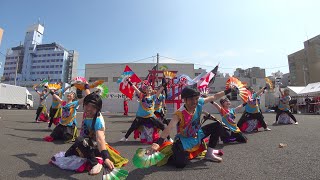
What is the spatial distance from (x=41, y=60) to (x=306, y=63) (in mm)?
96812

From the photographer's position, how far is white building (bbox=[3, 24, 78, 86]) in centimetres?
10056

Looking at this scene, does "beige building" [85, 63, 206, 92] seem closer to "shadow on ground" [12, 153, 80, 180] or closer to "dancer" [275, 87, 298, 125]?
"dancer" [275, 87, 298, 125]

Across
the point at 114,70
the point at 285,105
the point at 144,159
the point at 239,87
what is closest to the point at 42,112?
the point at 239,87

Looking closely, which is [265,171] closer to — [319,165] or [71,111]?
[319,165]

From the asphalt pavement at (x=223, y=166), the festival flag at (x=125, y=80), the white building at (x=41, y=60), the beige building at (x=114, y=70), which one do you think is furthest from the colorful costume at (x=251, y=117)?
the white building at (x=41, y=60)

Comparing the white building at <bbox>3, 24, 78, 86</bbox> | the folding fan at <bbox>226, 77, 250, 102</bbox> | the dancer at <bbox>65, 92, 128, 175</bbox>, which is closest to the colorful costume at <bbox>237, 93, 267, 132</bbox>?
the folding fan at <bbox>226, 77, 250, 102</bbox>

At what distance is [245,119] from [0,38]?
2238 centimetres

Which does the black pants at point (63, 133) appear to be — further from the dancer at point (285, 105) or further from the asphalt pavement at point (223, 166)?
the dancer at point (285, 105)

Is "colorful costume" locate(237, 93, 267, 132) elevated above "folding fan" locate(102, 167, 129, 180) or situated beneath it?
elevated above

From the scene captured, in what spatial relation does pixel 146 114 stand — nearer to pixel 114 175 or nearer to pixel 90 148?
pixel 90 148

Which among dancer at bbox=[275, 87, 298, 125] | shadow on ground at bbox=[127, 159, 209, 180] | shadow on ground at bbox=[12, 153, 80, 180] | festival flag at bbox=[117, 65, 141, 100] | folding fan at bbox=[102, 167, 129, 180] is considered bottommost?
shadow on ground at bbox=[12, 153, 80, 180]

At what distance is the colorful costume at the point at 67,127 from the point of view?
7.37m

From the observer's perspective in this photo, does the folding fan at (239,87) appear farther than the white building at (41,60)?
No

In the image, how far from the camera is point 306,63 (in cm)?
5916
